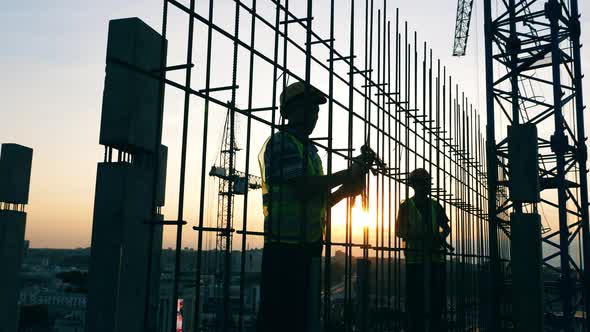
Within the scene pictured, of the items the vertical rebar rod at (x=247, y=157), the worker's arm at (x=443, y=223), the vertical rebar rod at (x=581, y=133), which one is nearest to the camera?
the vertical rebar rod at (x=247, y=157)

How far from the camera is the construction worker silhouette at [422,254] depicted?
6312 millimetres

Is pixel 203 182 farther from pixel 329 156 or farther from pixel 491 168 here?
pixel 491 168

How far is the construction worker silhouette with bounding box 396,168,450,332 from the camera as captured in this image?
6.31 metres

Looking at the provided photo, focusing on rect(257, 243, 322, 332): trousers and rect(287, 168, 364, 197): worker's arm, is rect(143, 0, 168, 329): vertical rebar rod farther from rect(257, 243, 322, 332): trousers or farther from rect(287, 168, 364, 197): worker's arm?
rect(287, 168, 364, 197): worker's arm

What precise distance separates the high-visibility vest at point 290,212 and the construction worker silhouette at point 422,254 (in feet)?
8.11

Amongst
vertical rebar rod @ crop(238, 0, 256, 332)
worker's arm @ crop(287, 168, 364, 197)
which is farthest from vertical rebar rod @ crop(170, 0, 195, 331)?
worker's arm @ crop(287, 168, 364, 197)

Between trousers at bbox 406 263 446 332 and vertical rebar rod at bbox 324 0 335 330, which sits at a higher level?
vertical rebar rod at bbox 324 0 335 330

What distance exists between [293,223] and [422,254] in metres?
3.24

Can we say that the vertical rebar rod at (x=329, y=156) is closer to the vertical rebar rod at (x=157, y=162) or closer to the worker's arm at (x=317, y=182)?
the worker's arm at (x=317, y=182)

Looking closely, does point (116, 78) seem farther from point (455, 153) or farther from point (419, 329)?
point (455, 153)

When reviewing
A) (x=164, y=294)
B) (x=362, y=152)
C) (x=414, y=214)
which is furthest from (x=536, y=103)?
(x=164, y=294)

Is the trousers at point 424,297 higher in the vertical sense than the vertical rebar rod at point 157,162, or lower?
lower

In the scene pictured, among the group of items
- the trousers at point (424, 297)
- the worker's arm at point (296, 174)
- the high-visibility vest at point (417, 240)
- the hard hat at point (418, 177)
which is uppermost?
the hard hat at point (418, 177)

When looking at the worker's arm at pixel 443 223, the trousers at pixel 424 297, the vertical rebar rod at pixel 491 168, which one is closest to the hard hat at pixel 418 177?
the worker's arm at pixel 443 223
